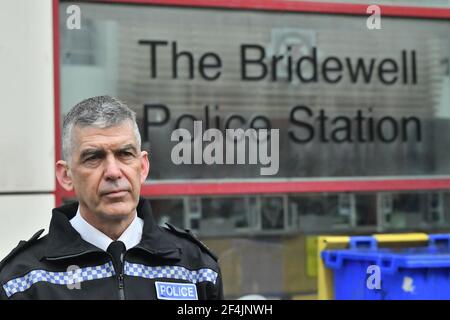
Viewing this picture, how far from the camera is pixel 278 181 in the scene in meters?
4.92

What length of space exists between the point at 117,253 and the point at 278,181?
117 inches

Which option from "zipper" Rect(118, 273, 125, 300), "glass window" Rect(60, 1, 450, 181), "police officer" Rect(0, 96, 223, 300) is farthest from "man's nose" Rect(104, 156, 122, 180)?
"glass window" Rect(60, 1, 450, 181)

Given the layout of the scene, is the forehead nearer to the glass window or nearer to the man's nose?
the man's nose

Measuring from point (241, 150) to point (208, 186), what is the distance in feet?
1.15

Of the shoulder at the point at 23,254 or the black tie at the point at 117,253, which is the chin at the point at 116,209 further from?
the shoulder at the point at 23,254

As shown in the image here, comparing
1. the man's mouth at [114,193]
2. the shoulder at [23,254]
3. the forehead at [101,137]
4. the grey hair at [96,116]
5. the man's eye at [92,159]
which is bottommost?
the shoulder at [23,254]

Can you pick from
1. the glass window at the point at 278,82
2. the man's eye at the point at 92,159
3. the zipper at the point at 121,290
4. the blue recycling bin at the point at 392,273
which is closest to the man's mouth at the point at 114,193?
the man's eye at the point at 92,159

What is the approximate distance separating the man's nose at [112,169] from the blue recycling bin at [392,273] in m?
2.23

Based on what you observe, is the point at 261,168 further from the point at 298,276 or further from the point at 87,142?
the point at 87,142

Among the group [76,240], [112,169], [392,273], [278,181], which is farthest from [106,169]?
[278,181]

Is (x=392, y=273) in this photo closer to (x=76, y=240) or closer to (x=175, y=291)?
(x=175, y=291)

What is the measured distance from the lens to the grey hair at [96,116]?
201 centimetres

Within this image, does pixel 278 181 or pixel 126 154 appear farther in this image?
pixel 278 181
